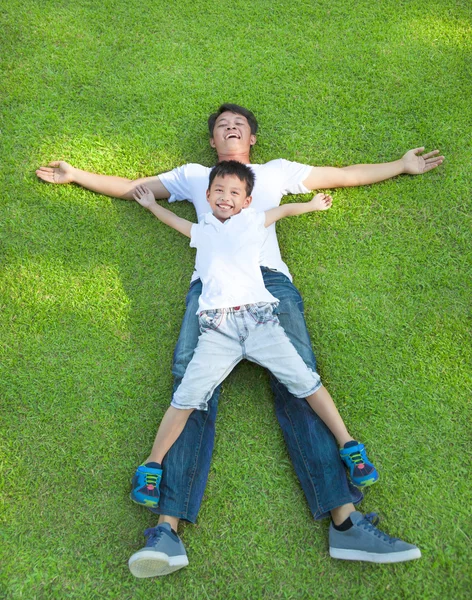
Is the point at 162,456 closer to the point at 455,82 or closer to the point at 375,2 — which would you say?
the point at 455,82

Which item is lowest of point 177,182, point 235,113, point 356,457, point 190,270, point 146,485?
point 146,485

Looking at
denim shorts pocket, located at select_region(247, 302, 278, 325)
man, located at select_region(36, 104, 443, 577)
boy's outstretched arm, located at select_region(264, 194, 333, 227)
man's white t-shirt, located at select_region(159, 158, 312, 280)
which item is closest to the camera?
man, located at select_region(36, 104, 443, 577)

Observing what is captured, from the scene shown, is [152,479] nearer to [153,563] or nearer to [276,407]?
[153,563]

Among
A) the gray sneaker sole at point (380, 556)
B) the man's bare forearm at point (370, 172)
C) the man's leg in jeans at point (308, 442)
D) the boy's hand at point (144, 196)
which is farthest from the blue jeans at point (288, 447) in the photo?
the man's bare forearm at point (370, 172)

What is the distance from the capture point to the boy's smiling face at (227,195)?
317 cm

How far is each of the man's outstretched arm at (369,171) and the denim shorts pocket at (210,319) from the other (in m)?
1.33

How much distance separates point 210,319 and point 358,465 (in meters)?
1.23

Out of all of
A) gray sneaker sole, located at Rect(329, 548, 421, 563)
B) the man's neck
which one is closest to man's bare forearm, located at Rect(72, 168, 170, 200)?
the man's neck

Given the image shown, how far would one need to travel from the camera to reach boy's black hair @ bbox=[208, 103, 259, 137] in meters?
3.78

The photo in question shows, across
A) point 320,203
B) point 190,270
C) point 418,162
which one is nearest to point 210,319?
point 190,270

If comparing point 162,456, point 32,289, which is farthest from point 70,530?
point 32,289

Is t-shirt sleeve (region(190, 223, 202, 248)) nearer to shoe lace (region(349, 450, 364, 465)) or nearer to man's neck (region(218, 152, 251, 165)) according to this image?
man's neck (region(218, 152, 251, 165))

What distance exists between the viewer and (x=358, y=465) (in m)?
2.89

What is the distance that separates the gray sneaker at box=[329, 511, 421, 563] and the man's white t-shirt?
1649 mm
